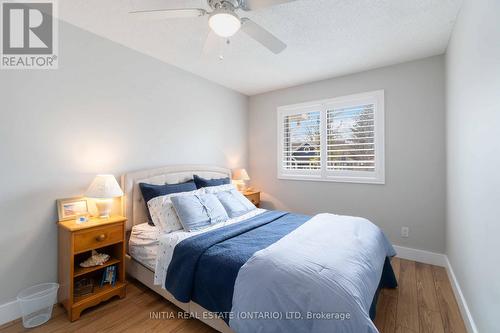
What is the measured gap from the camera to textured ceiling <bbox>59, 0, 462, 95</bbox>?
194 cm

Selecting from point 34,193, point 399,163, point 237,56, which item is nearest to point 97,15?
point 237,56

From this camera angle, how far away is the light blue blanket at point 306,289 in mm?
1212

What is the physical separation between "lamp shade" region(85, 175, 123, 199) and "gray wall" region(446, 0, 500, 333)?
110 inches

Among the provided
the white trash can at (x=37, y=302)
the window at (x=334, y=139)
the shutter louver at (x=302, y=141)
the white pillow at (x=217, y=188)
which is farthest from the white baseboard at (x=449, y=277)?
the white pillow at (x=217, y=188)

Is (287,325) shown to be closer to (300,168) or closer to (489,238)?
(489,238)

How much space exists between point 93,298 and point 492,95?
10.6ft

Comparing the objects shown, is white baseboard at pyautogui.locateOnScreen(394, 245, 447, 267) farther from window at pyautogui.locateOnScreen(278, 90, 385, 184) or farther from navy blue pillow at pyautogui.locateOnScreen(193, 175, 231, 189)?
navy blue pillow at pyautogui.locateOnScreen(193, 175, 231, 189)

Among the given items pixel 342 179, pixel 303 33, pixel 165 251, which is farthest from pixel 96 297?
pixel 342 179

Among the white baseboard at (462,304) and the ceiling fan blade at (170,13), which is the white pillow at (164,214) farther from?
the white baseboard at (462,304)

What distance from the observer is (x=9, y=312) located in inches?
73.7

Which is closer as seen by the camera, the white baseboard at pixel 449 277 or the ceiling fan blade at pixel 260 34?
the ceiling fan blade at pixel 260 34

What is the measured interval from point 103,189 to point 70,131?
0.68 metres

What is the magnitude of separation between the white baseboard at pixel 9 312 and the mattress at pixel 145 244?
0.89 metres

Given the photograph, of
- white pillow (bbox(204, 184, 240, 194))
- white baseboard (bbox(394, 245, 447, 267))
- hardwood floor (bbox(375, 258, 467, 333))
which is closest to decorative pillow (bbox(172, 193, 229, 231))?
white pillow (bbox(204, 184, 240, 194))
